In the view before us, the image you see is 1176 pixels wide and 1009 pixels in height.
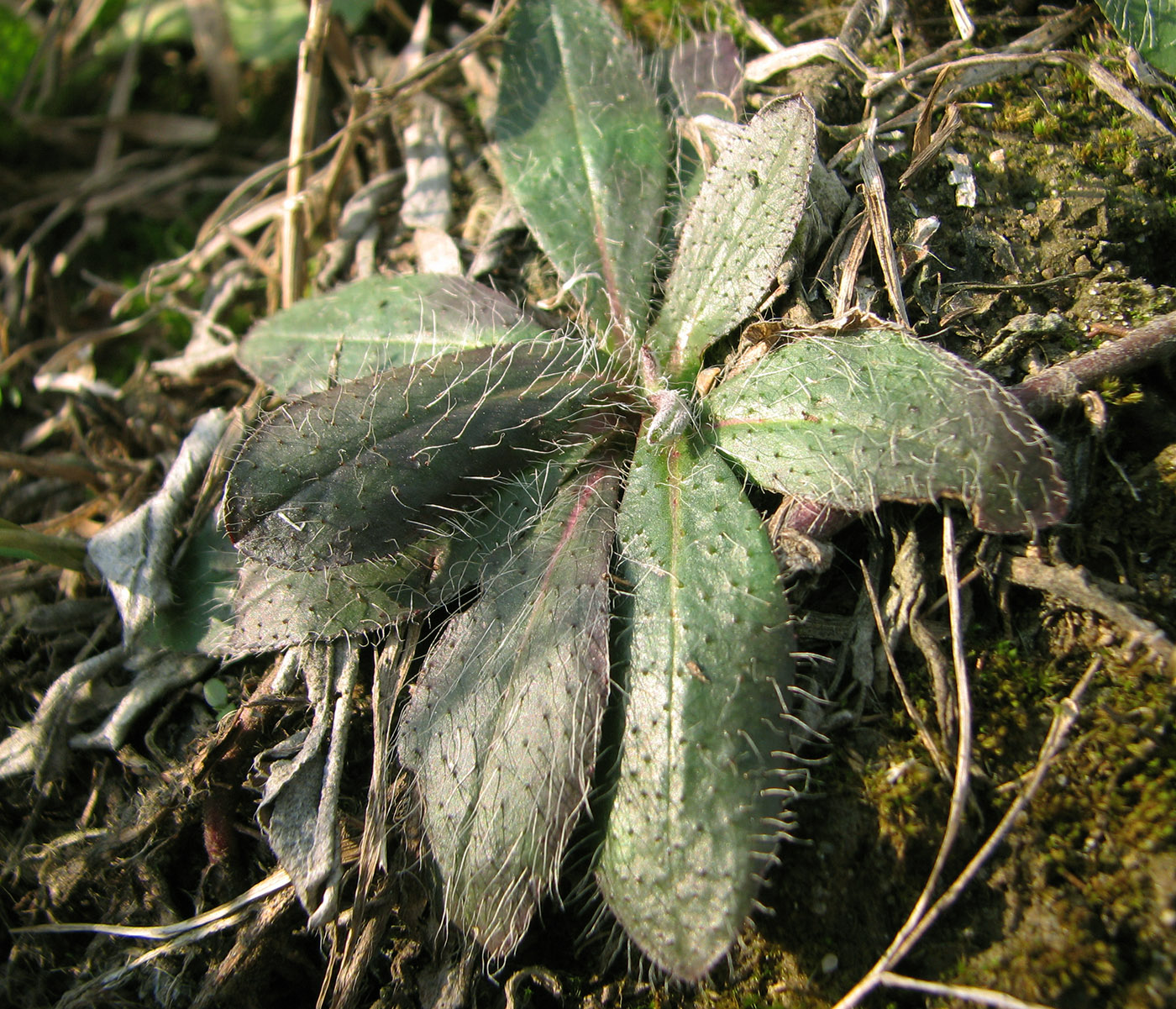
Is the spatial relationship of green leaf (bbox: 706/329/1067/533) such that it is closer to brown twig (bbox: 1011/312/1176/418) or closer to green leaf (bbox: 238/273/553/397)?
brown twig (bbox: 1011/312/1176/418)

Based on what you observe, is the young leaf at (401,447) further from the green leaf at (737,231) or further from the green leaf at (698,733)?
the green leaf at (698,733)

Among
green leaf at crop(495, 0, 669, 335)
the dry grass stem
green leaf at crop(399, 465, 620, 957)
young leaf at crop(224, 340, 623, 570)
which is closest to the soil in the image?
the dry grass stem

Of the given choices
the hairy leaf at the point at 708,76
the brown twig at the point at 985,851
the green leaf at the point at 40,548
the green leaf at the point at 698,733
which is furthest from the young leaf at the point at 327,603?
the hairy leaf at the point at 708,76

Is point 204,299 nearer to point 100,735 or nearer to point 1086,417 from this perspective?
point 100,735

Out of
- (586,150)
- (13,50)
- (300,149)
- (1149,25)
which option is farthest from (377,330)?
(13,50)

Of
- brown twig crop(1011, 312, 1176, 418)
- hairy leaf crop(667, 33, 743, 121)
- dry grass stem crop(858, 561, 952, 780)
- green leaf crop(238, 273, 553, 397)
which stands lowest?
dry grass stem crop(858, 561, 952, 780)

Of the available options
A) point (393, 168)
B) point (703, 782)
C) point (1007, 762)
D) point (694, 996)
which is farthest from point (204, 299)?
point (1007, 762)
